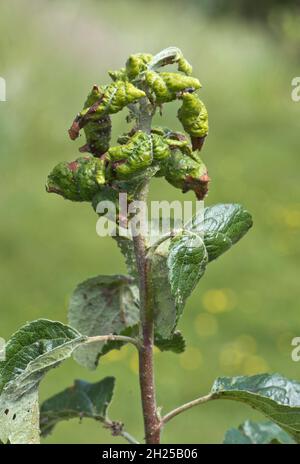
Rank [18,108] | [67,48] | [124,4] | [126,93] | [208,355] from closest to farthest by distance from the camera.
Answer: [126,93] → [208,355] → [18,108] → [67,48] → [124,4]

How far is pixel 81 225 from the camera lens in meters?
4.14

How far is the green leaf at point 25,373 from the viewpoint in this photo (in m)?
0.68

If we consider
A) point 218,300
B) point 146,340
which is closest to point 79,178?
point 146,340

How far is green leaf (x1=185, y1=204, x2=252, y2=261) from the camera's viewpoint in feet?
2.39

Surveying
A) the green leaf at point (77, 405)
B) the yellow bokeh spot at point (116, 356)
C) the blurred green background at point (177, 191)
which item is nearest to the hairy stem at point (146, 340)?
the green leaf at point (77, 405)

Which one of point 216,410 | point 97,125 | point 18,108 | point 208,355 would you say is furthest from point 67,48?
point 97,125

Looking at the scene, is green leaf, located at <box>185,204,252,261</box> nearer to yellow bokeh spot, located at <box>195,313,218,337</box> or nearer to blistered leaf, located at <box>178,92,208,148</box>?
blistered leaf, located at <box>178,92,208,148</box>

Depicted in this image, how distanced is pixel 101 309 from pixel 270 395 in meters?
0.20

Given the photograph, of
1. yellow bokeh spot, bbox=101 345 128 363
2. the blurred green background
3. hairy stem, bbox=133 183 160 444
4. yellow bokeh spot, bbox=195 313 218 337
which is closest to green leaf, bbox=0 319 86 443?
hairy stem, bbox=133 183 160 444

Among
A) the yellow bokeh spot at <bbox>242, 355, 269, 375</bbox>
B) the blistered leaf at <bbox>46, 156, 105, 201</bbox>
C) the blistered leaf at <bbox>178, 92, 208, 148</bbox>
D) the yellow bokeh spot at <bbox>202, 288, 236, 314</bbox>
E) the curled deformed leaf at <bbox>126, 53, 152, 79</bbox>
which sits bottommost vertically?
the blistered leaf at <bbox>46, 156, 105, 201</bbox>

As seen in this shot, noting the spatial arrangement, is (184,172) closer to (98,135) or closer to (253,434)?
(98,135)

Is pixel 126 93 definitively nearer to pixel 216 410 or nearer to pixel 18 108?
pixel 216 410

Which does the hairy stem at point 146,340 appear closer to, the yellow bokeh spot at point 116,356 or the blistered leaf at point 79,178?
the blistered leaf at point 79,178
